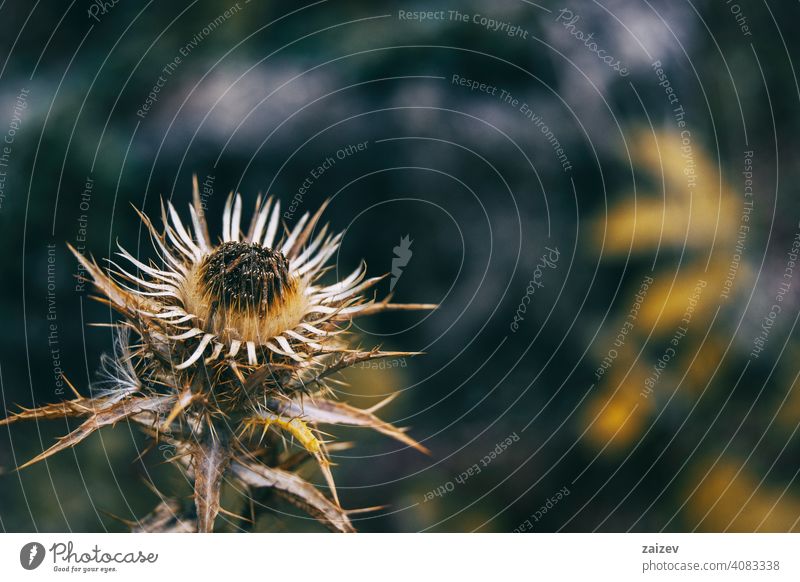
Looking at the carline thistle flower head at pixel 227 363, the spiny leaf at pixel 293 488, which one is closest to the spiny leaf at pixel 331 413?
the carline thistle flower head at pixel 227 363

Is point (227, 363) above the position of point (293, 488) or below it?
above

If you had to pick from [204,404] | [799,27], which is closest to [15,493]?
[204,404]

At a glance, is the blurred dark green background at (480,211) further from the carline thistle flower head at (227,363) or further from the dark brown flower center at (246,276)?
the dark brown flower center at (246,276)

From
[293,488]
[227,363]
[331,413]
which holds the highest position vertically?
[227,363]
